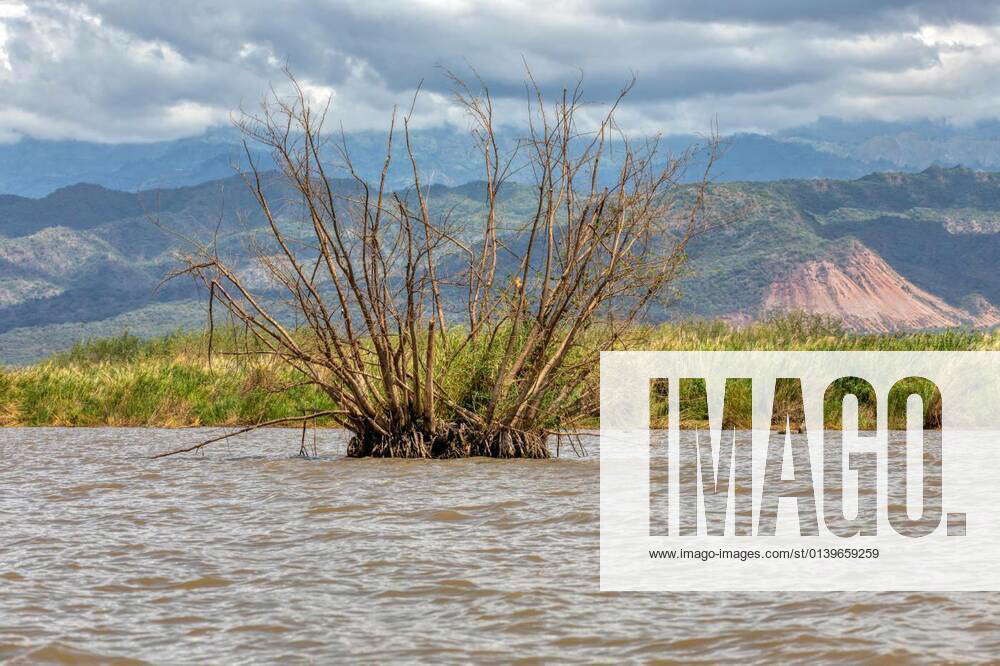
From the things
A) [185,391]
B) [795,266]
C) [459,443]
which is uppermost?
[795,266]

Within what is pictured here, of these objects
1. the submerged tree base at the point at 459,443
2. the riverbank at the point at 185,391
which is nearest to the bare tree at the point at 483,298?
the submerged tree base at the point at 459,443

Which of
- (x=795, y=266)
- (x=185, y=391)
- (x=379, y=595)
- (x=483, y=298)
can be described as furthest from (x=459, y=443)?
(x=795, y=266)

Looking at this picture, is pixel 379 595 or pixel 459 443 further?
pixel 459 443

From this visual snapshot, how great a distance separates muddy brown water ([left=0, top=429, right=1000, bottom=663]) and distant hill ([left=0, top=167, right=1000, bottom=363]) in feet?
289

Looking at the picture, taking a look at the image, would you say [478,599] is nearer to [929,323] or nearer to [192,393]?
[192,393]

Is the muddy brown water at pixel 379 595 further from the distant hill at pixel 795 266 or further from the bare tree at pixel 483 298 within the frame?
the distant hill at pixel 795 266

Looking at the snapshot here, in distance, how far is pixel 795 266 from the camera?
405 feet

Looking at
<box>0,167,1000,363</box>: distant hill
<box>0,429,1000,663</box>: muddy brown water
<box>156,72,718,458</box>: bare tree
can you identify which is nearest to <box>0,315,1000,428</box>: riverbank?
<box>156,72,718,458</box>: bare tree

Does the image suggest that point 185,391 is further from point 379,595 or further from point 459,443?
point 379,595

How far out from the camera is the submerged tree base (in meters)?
12.2

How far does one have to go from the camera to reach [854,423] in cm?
1727

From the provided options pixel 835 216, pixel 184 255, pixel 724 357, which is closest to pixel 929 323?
pixel 835 216

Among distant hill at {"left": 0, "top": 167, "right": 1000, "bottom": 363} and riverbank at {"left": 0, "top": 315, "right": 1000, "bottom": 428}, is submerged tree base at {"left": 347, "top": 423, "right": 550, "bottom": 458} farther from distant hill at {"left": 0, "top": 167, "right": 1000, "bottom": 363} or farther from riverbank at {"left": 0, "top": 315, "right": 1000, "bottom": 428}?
distant hill at {"left": 0, "top": 167, "right": 1000, "bottom": 363}

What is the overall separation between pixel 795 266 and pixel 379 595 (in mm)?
121384
